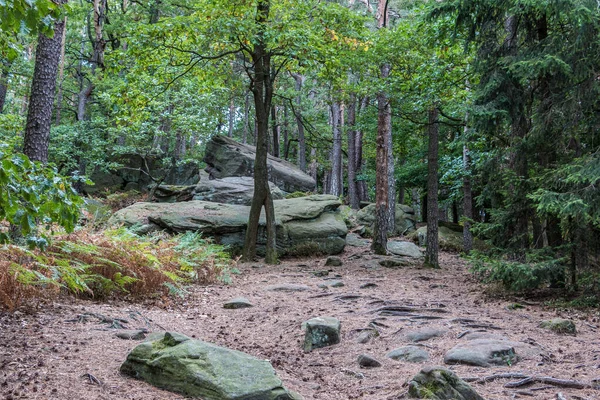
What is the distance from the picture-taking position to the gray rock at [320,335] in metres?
5.61

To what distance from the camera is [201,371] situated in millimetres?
3607

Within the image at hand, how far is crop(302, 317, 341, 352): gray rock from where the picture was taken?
5613 millimetres

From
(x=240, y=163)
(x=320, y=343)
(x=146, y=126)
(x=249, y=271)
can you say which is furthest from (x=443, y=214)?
(x=320, y=343)

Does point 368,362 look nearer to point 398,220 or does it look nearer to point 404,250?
point 404,250

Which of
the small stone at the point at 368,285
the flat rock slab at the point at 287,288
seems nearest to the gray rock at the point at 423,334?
the flat rock slab at the point at 287,288

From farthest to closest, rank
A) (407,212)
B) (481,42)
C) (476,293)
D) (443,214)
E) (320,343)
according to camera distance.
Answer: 1. (443,214)
2. (407,212)
3. (481,42)
4. (476,293)
5. (320,343)

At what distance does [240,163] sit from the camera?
20.1 m

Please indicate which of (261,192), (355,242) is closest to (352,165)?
(355,242)

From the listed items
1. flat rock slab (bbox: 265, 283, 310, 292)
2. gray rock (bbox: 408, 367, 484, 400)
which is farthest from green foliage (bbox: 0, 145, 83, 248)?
flat rock slab (bbox: 265, 283, 310, 292)

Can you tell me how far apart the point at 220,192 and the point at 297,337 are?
10634mm

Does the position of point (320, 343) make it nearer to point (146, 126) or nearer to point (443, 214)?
point (146, 126)

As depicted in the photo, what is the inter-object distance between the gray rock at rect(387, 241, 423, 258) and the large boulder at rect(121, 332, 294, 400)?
11.1m

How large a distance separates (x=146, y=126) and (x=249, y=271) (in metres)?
9.18

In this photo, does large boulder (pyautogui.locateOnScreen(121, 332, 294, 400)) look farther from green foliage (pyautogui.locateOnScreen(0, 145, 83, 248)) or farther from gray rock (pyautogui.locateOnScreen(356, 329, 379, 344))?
gray rock (pyautogui.locateOnScreen(356, 329, 379, 344))
